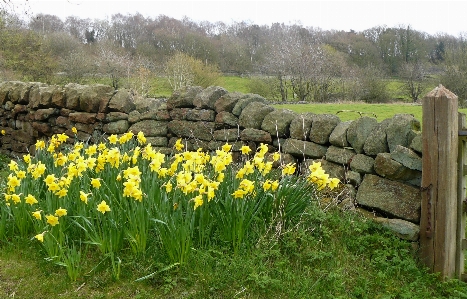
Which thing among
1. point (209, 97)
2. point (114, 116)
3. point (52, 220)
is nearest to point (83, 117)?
→ point (114, 116)

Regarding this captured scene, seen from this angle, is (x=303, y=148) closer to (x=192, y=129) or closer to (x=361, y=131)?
(x=361, y=131)

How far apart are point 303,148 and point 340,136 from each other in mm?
510

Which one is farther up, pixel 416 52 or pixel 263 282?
pixel 416 52

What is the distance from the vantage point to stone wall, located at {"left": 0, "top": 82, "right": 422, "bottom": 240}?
4242 mm

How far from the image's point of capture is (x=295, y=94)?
36125 mm

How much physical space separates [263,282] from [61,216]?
177cm

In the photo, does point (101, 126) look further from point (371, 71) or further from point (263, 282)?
point (371, 71)

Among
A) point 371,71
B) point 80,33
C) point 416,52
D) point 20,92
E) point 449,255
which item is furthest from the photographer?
point 80,33

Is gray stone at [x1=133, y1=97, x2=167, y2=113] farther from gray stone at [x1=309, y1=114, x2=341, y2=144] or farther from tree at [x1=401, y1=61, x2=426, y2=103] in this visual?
tree at [x1=401, y1=61, x2=426, y2=103]

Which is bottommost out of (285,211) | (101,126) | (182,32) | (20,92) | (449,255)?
(449,255)

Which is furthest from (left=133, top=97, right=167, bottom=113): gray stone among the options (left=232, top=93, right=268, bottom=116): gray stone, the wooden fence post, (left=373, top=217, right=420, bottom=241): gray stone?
the wooden fence post

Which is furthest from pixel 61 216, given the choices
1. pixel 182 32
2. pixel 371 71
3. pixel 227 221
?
pixel 182 32

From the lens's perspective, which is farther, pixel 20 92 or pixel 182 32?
pixel 182 32

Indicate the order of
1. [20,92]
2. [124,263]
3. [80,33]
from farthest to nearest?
[80,33] → [20,92] → [124,263]
